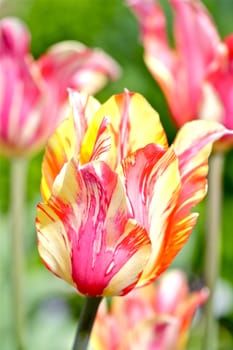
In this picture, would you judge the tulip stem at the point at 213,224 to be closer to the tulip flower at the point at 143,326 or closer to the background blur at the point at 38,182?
the tulip flower at the point at 143,326

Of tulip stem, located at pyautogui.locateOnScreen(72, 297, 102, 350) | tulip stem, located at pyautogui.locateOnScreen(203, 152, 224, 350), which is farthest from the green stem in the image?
tulip stem, located at pyautogui.locateOnScreen(72, 297, 102, 350)

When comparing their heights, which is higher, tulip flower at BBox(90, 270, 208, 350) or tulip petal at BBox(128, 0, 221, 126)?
tulip petal at BBox(128, 0, 221, 126)

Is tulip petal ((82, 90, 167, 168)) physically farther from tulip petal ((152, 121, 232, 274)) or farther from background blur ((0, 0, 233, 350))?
background blur ((0, 0, 233, 350))

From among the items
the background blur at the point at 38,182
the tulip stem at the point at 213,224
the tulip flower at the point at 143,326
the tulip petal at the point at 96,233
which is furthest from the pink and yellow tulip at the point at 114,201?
the background blur at the point at 38,182

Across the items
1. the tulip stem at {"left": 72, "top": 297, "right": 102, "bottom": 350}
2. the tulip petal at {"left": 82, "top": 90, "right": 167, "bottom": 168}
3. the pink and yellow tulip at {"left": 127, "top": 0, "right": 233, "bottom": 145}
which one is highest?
the tulip petal at {"left": 82, "top": 90, "right": 167, "bottom": 168}

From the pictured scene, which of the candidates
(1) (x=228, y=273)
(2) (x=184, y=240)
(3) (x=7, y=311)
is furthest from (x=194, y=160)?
(1) (x=228, y=273)
